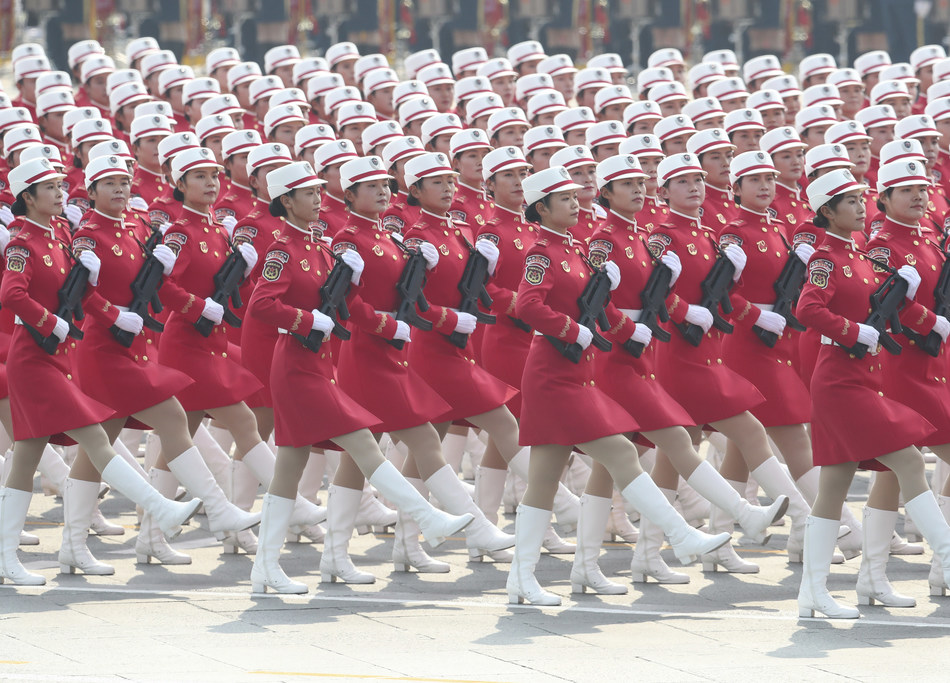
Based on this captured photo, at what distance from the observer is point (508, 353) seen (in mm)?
10922

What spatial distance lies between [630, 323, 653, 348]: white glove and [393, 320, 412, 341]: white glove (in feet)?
3.50

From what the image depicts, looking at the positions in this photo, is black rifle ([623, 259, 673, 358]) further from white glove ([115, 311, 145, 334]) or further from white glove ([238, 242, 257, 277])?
white glove ([115, 311, 145, 334])

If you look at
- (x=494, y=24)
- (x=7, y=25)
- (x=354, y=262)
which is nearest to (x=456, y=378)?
(x=354, y=262)

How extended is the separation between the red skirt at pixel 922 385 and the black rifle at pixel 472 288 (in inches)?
83.8

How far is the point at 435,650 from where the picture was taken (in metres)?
8.34

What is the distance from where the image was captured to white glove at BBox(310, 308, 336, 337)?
30.6 feet

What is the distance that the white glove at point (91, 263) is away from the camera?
385 inches

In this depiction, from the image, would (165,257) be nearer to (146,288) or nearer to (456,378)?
(146,288)

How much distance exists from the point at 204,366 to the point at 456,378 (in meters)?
1.33

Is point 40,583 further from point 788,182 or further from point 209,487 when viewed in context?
point 788,182

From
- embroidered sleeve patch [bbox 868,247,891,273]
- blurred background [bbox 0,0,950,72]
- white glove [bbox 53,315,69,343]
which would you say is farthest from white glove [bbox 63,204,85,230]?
blurred background [bbox 0,0,950,72]

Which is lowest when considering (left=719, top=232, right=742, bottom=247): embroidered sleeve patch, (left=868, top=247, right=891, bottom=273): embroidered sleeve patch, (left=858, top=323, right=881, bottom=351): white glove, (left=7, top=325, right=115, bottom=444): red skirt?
(left=7, top=325, right=115, bottom=444): red skirt

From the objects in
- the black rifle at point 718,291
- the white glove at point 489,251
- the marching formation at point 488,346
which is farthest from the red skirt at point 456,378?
the black rifle at point 718,291

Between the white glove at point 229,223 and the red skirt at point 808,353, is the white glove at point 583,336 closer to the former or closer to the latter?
the red skirt at point 808,353
